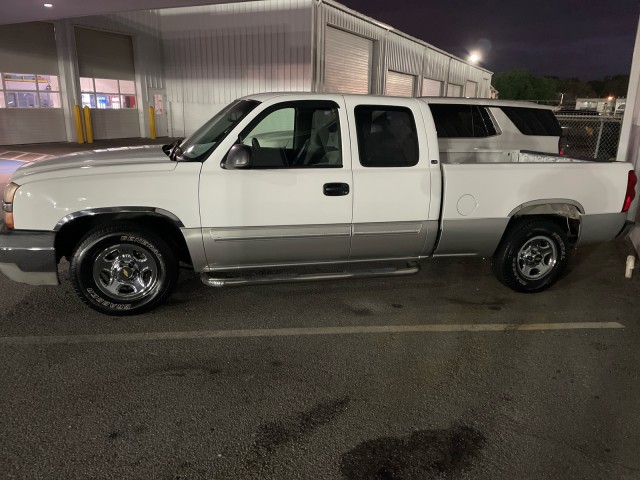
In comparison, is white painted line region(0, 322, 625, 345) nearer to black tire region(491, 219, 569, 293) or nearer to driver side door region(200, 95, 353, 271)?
driver side door region(200, 95, 353, 271)

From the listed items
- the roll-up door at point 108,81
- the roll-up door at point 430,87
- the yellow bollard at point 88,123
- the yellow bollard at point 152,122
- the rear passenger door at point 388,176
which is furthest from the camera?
the roll-up door at point 430,87

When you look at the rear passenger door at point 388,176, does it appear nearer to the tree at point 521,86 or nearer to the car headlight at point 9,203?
the car headlight at point 9,203

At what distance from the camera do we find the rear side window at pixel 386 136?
181 inches

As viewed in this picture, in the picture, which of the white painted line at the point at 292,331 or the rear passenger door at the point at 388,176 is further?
the rear passenger door at the point at 388,176

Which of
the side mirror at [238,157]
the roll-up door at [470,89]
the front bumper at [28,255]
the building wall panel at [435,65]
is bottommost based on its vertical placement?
the front bumper at [28,255]

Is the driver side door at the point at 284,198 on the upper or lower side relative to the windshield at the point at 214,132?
lower

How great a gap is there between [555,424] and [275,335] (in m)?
2.18

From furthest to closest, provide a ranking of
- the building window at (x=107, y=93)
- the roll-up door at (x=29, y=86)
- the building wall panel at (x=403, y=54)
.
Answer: the building wall panel at (x=403, y=54) → the building window at (x=107, y=93) → the roll-up door at (x=29, y=86)

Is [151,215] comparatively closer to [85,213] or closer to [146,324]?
[85,213]

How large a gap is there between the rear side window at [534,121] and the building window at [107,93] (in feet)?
57.9

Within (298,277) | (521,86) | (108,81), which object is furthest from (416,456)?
(521,86)

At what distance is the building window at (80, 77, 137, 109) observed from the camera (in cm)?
2042

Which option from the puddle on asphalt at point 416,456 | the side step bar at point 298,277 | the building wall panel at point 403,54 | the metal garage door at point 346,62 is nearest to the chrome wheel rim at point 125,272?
the side step bar at point 298,277

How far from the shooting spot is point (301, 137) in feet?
15.8
